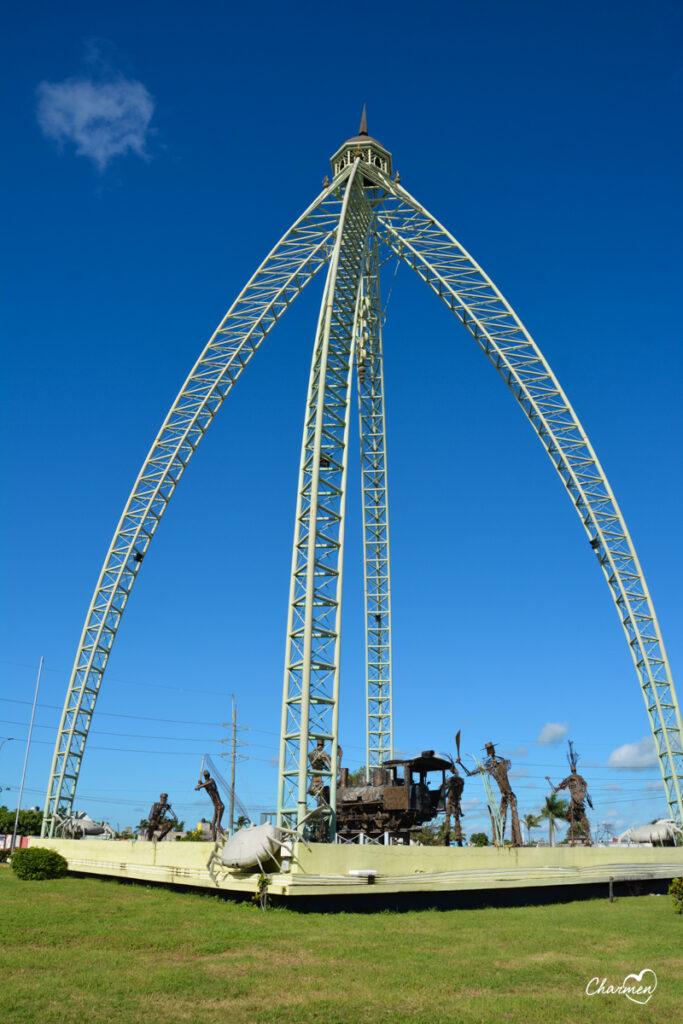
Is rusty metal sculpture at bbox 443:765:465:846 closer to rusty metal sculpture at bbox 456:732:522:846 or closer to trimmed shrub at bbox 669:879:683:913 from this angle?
rusty metal sculpture at bbox 456:732:522:846

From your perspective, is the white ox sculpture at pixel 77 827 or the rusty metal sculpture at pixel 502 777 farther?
the white ox sculpture at pixel 77 827

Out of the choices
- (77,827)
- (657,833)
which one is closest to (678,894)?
(657,833)

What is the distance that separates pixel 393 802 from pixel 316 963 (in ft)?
49.8

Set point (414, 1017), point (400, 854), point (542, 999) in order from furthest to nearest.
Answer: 1. point (400, 854)
2. point (542, 999)
3. point (414, 1017)

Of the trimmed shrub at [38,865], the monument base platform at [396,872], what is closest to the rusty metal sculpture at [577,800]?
the monument base platform at [396,872]

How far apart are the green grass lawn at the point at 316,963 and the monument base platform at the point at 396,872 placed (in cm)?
85

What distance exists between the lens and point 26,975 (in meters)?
12.3

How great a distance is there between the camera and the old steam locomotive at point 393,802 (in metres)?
28.7

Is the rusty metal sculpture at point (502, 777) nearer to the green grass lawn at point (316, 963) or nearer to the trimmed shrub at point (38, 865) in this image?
the green grass lawn at point (316, 963)

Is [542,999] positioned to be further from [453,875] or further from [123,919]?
[453,875]

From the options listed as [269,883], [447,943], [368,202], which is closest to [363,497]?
[368,202]

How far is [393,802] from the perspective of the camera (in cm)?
2867

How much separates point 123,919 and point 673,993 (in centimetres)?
1197

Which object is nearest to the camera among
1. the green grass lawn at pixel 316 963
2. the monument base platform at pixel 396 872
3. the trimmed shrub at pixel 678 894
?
the green grass lawn at pixel 316 963
